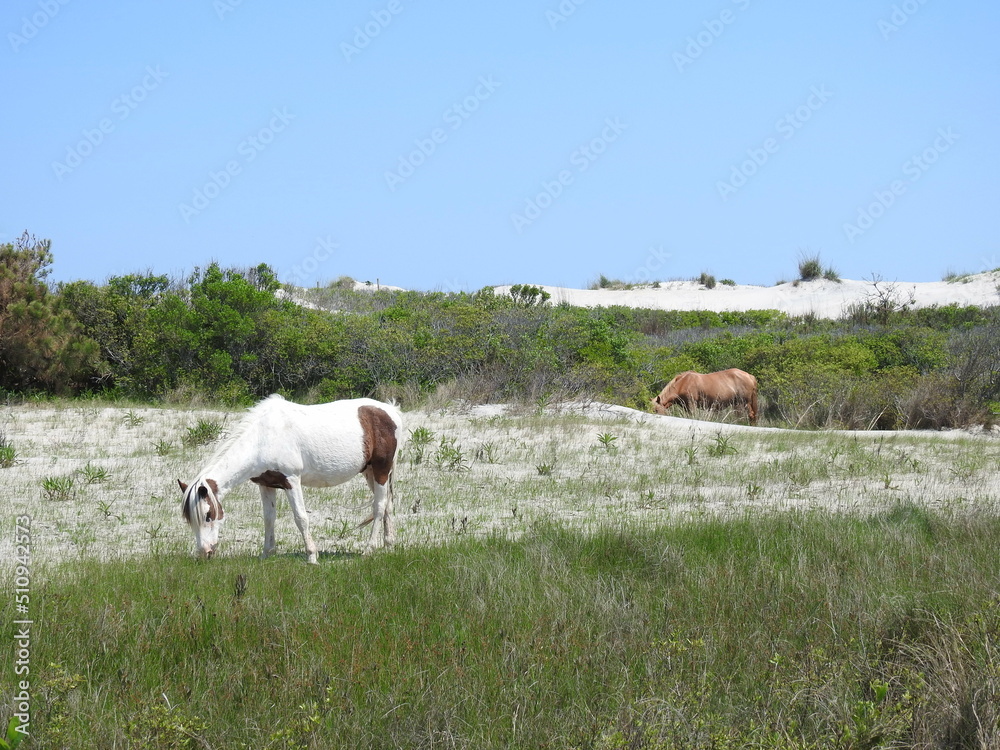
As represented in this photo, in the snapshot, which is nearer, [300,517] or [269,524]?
[300,517]

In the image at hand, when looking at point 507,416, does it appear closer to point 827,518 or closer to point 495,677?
point 827,518

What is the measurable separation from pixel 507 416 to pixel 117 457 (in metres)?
8.43

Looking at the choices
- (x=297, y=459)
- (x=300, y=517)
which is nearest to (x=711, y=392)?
(x=297, y=459)

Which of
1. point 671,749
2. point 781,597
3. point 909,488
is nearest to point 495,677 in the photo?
point 671,749

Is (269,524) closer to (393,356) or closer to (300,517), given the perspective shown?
(300,517)

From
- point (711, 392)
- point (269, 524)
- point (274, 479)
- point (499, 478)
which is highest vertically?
point (711, 392)

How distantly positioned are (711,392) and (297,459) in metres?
16.0

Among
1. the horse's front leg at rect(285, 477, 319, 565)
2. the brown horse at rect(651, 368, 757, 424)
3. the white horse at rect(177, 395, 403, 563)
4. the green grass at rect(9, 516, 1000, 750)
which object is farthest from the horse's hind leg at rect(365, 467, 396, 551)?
the brown horse at rect(651, 368, 757, 424)

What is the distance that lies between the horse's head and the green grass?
20cm

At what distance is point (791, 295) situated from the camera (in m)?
51.4

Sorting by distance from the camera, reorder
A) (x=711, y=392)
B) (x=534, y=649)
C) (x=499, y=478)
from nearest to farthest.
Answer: (x=534, y=649) < (x=499, y=478) < (x=711, y=392)

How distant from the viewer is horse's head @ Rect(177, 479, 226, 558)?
768 centimetres

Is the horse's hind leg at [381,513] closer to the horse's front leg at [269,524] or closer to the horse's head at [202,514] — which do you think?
the horse's front leg at [269,524]

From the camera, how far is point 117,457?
14.1m
